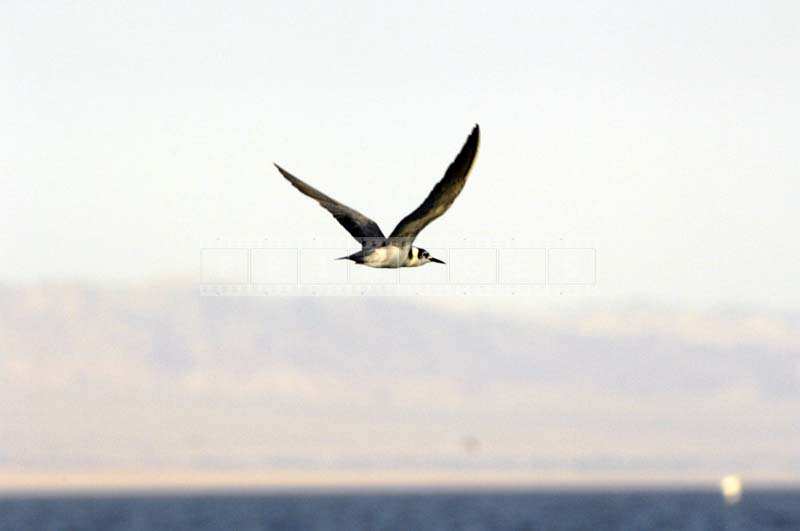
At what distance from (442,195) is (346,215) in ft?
9.29

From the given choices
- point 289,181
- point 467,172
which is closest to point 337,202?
point 289,181

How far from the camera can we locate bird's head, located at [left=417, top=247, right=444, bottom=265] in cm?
3916

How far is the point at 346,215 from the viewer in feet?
131

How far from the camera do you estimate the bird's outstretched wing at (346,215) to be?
3944 cm

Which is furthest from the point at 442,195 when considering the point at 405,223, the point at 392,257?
the point at 392,257

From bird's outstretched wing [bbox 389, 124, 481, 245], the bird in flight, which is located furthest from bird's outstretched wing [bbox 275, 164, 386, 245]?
bird's outstretched wing [bbox 389, 124, 481, 245]

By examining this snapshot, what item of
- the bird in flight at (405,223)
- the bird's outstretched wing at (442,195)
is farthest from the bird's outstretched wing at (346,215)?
the bird's outstretched wing at (442,195)

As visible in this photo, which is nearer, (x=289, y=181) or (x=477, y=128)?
(x=477, y=128)

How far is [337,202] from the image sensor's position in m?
39.9

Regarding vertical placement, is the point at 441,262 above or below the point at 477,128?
below

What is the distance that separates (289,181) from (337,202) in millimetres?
1279

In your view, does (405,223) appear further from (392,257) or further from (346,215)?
(346,215)

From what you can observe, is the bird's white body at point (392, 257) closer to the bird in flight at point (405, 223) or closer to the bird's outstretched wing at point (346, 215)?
the bird in flight at point (405, 223)

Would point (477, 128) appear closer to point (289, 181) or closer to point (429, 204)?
point (429, 204)
